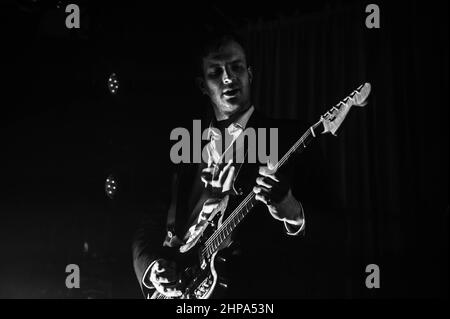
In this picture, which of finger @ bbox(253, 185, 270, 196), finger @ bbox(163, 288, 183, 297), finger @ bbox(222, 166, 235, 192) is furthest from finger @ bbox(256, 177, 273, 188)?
finger @ bbox(163, 288, 183, 297)

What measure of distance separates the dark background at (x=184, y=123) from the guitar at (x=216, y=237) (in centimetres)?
10

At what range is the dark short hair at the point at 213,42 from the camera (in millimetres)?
3113

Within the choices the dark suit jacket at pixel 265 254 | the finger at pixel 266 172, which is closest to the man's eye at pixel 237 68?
the dark suit jacket at pixel 265 254

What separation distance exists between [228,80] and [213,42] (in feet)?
0.91

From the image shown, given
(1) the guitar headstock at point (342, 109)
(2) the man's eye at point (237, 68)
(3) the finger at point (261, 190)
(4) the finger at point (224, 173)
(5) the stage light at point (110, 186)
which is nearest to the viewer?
(3) the finger at point (261, 190)

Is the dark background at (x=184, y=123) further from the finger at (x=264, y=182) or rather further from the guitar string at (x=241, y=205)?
the finger at (x=264, y=182)

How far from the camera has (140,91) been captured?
11.0 ft

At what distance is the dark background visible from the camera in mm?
2828

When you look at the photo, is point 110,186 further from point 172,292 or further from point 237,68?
point 237,68
